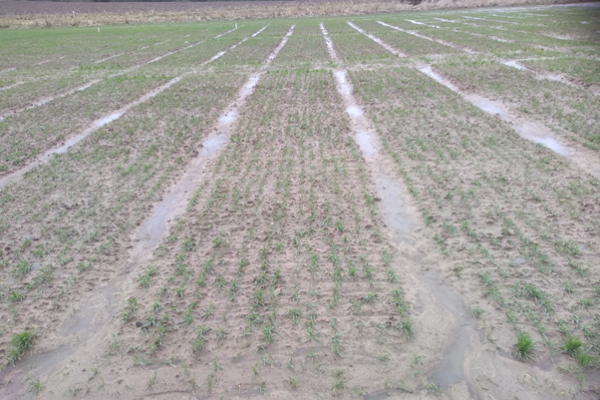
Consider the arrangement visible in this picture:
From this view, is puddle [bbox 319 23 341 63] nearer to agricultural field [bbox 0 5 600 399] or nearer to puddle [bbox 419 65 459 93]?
puddle [bbox 419 65 459 93]

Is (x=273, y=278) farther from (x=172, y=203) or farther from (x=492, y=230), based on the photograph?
(x=492, y=230)

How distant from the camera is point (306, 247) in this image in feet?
18.9

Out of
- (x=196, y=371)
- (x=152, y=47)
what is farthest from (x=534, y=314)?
(x=152, y=47)

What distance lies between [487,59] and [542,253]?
16303mm

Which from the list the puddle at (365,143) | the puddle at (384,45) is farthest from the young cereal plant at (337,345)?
the puddle at (384,45)

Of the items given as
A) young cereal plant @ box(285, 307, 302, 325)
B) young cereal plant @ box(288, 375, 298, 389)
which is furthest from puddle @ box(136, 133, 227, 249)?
young cereal plant @ box(288, 375, 298, 389)

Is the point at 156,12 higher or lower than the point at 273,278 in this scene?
higher

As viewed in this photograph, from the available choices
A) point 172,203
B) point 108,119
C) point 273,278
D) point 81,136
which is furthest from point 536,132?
point 108,119

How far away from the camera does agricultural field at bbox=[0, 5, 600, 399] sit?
3.98 meters

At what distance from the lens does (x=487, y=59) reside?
60.5ft

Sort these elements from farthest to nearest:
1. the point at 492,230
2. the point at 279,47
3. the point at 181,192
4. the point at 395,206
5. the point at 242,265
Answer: the point at 279,47 → the point at 181,192 → the point at 395,206 → the point at 492,230 → the point at 242,265

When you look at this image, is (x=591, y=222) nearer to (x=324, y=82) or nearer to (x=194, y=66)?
(x=324, y=82)

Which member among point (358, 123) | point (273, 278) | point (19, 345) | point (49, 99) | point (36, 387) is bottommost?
→ point (36, 387)

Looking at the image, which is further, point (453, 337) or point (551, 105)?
point (551, 105)
